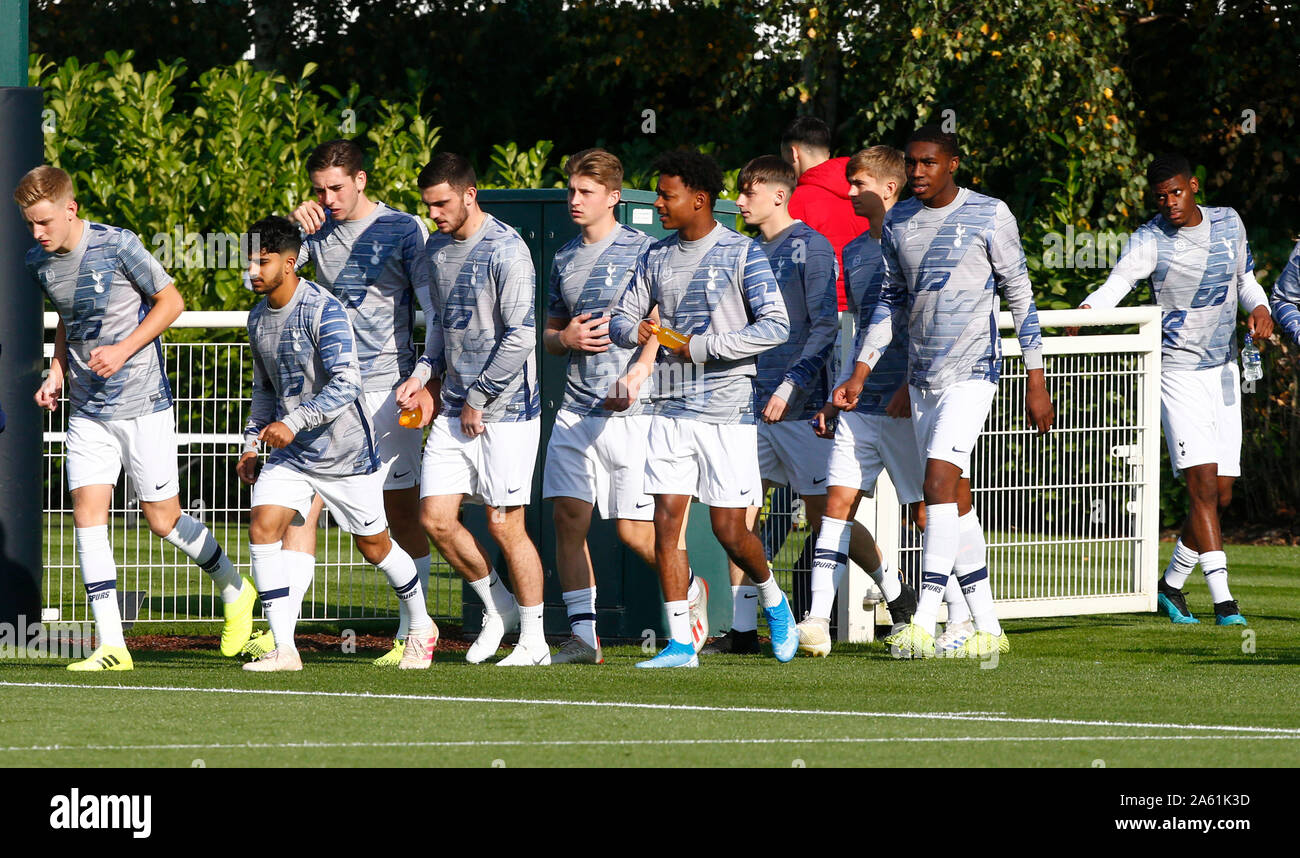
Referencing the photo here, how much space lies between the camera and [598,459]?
27.6 feet

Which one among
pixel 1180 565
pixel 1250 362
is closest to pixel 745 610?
pixel 1180 565

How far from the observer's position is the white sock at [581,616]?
27.6ft

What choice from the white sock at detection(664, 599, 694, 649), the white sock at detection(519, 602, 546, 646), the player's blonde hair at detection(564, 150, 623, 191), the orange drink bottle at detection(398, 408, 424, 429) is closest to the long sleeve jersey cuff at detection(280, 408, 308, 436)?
the orange drink bottle at detection(398, 408, 424, 429)

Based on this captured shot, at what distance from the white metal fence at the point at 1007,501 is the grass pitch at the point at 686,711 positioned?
0.91m

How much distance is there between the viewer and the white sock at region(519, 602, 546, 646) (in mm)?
8305

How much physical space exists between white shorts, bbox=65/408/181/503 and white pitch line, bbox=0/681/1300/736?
1.07 meters

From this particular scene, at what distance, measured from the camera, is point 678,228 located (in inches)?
324

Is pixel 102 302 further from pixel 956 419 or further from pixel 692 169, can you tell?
pixel 956 419

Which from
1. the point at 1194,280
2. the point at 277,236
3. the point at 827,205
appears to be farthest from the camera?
the point at 1194,280

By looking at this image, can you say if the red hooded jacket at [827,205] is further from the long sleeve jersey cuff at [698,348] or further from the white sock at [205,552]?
the white sock at [205,552]

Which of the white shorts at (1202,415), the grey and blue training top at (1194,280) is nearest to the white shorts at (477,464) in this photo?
the grey and blue training top at (1194,280)

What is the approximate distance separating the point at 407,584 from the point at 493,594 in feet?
1.59

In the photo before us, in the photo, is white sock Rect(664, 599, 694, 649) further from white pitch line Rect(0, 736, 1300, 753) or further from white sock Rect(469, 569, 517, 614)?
white pitch line Rect(0, 736, 1300, 753)

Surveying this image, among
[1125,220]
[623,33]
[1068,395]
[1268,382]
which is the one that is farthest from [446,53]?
[1068,395]
